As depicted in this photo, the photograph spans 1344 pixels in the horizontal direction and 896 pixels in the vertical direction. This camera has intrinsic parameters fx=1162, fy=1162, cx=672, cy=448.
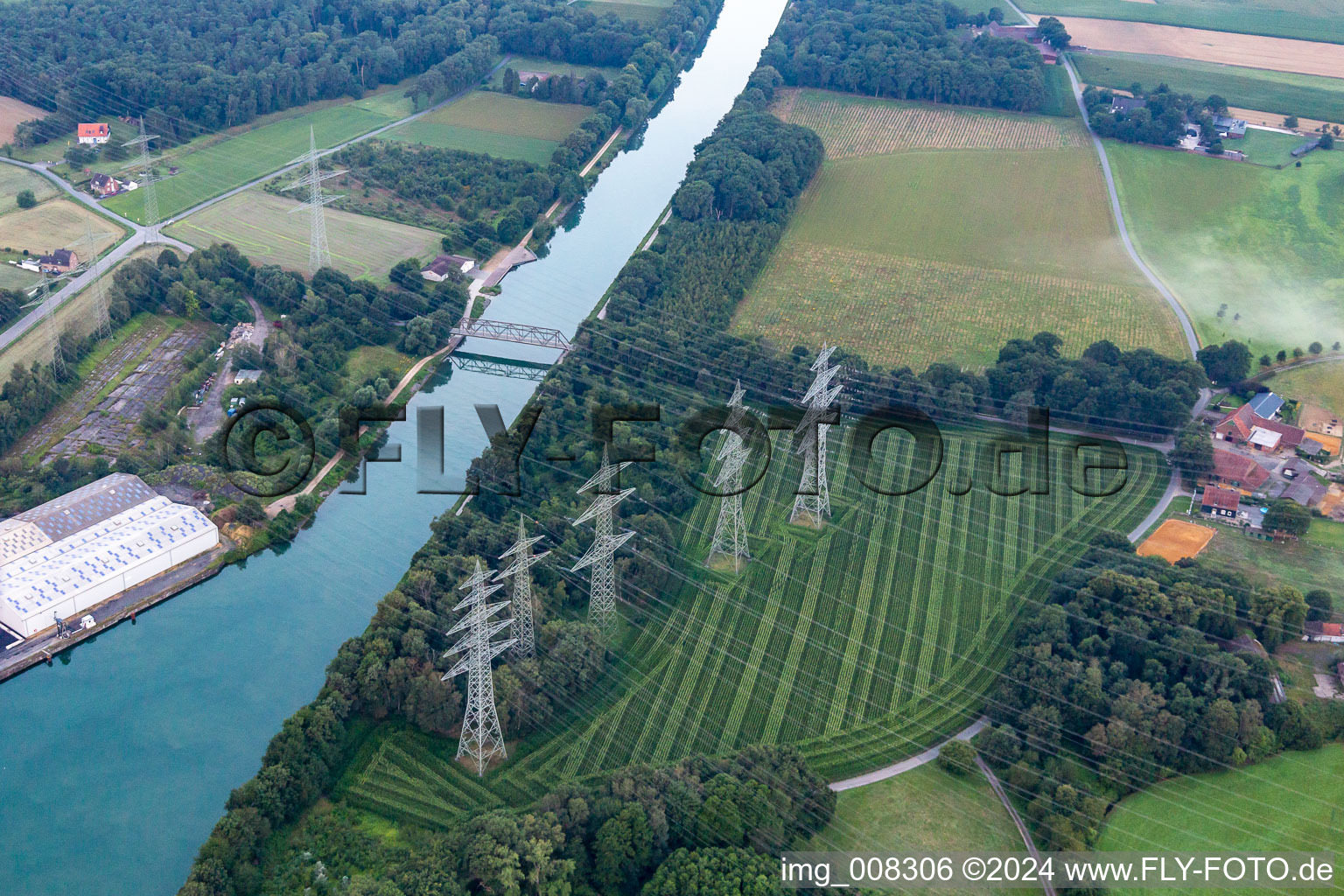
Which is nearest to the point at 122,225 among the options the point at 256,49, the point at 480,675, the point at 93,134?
the point at 93,134

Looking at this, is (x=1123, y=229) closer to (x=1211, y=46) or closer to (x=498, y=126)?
(x=1211, y=46)

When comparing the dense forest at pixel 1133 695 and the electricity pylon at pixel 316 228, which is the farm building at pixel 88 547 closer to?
the electricity pylon at pixel 316 228

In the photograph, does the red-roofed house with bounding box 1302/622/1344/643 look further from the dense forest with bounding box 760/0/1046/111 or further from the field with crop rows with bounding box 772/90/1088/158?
the dense forest with bounding box 760/0/1046/111

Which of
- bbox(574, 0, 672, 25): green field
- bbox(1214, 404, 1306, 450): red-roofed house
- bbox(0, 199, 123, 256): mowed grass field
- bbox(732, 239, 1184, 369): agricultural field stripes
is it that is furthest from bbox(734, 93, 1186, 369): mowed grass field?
bbox(0, 199, 123, 256): mowed grass field

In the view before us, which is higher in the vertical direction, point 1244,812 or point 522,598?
point 522,598

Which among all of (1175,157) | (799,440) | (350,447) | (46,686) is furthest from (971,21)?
(46,686)

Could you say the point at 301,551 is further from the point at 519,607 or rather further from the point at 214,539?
the point at 519,607

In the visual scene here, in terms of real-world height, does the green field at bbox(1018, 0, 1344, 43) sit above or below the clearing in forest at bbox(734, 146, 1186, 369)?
above
